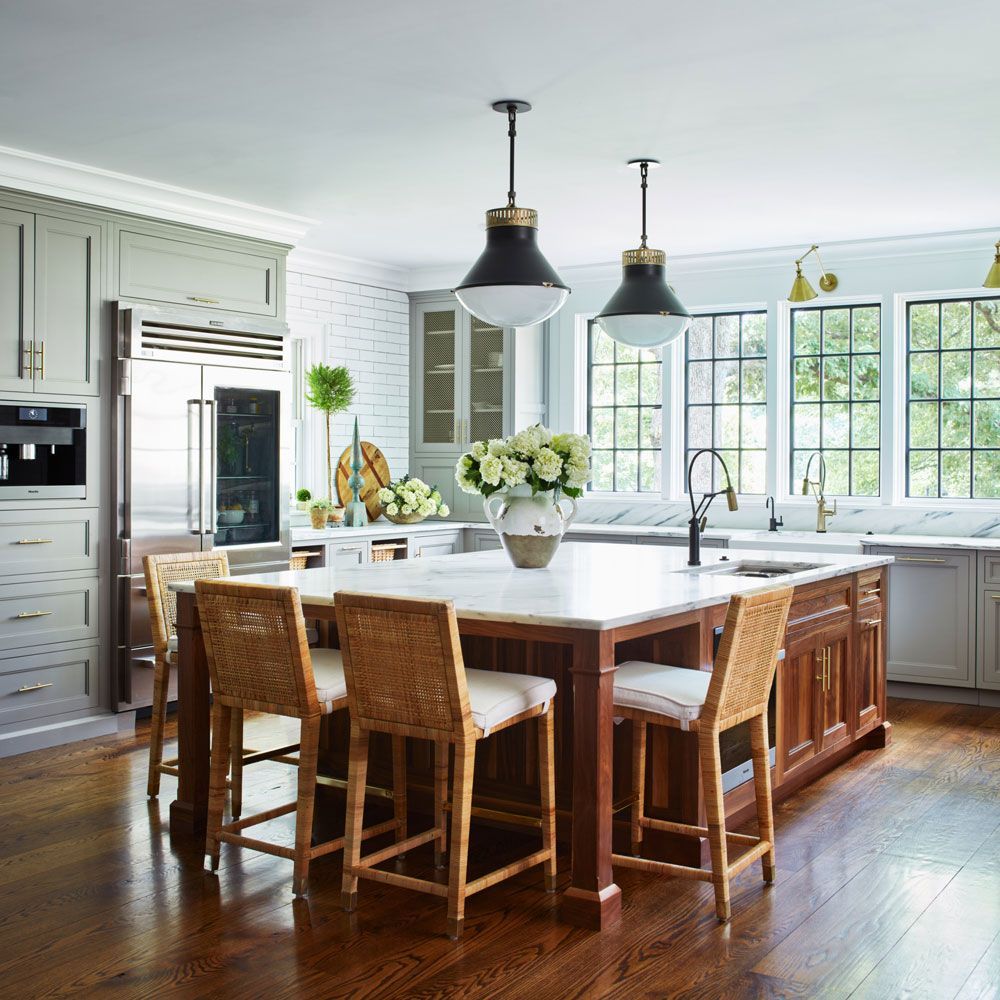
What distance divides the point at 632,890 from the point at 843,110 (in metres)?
2.88

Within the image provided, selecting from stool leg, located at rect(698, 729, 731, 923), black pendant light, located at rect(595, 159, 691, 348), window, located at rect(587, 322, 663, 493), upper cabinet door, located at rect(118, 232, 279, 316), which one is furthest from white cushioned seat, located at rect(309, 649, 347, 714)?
window, located at rect(587, 322, 663, 493)

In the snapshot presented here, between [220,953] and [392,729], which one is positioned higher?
[392,729]

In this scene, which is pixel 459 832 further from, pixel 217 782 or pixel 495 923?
pixel 217 782

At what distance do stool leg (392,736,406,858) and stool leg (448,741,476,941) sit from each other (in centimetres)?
69

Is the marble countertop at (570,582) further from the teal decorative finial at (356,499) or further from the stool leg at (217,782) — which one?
the teal decorative finial at (356,499)

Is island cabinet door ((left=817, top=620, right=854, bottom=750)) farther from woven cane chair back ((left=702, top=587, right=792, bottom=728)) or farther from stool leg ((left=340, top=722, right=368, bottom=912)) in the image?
stool leg ((left=340, top=722, right=368, bottom=912))

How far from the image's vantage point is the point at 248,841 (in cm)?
336

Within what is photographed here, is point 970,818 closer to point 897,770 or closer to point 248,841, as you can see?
point 897,770

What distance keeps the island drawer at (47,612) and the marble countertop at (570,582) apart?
1458 millimetres

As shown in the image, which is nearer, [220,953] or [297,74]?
[220,953]

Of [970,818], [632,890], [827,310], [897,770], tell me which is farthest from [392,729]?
[827,310]

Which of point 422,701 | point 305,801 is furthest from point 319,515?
point 422,701

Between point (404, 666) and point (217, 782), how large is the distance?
2.79 ft

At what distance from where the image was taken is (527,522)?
4.30 m
